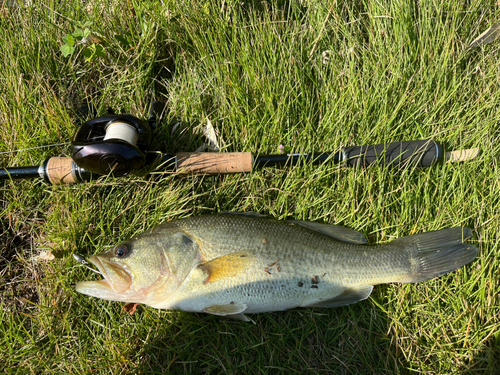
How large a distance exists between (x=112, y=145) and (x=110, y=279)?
3.20 ft

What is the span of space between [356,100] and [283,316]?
→ 2.10m

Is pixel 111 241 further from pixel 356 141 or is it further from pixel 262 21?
pixel 262 21

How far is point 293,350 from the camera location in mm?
2742

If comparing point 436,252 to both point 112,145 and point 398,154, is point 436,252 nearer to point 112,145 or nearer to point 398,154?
point 398,154

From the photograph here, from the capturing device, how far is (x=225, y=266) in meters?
2.41

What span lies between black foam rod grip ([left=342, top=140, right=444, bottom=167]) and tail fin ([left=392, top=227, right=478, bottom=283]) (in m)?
0.64

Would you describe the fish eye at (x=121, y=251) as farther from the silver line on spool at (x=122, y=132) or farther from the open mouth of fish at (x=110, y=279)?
the silver line on spool at (x=122, y=132)

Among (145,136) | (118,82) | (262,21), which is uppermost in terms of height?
(262,21)

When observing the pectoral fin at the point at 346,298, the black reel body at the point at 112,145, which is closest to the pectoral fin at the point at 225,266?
the pectoral fin at the point at 346,298

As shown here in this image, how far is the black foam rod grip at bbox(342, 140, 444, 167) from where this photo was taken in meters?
2.92

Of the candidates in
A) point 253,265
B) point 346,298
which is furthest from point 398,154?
point 253,265

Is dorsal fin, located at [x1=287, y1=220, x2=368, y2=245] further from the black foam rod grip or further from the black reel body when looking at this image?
the black reel body

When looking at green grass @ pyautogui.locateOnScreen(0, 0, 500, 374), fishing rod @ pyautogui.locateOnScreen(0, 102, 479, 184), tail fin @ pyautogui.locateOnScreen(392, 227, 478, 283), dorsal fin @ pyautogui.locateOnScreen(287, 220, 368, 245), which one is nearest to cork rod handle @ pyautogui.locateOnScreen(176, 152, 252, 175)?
fishing rod @ pyautogui.locateOnScreen(0, 102, 479, 184)

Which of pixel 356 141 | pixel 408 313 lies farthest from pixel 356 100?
pixel 408 313
